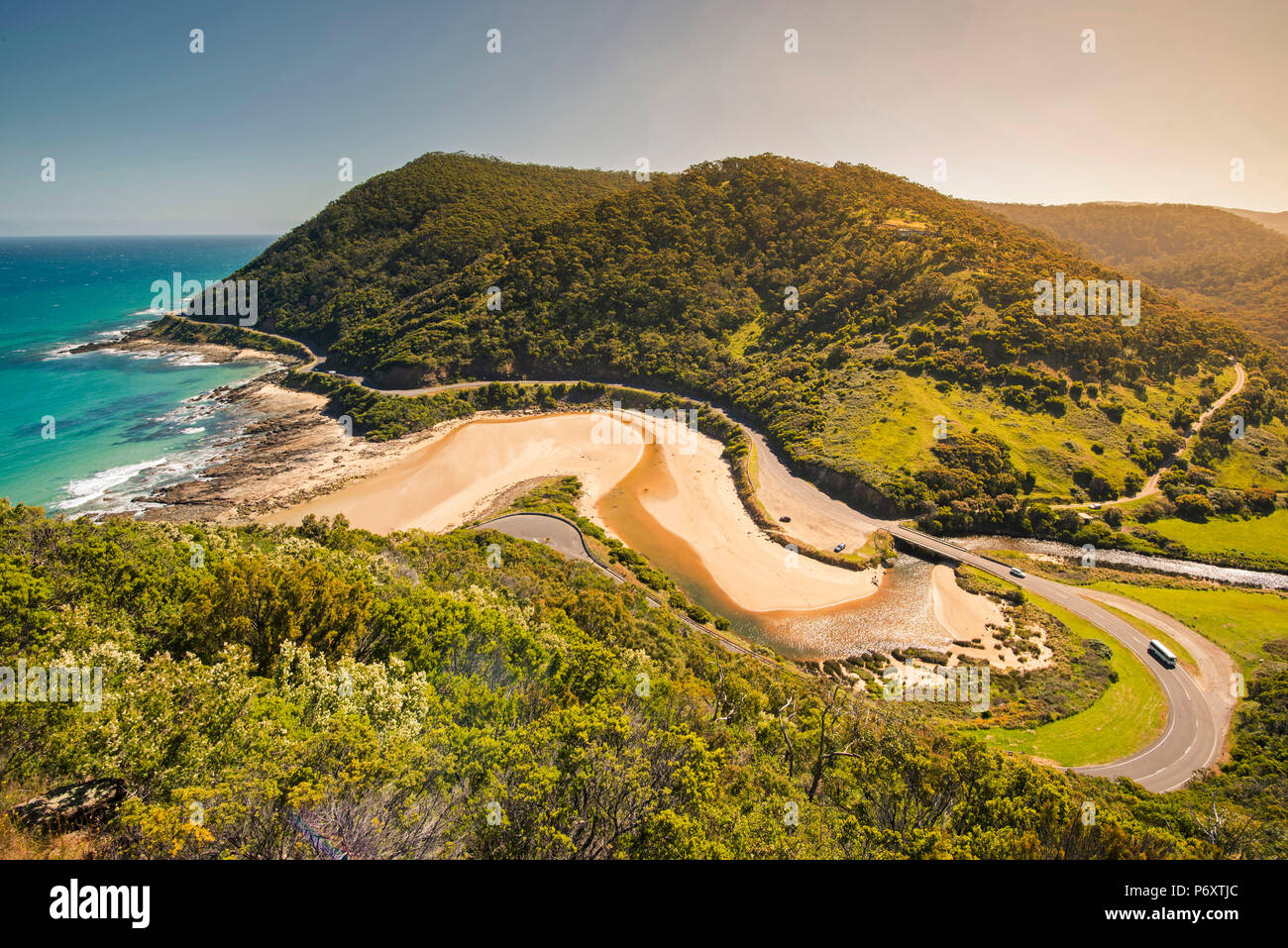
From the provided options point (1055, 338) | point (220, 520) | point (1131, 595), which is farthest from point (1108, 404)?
point (220, 520)

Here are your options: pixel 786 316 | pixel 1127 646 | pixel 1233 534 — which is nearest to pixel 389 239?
pixel 786 316

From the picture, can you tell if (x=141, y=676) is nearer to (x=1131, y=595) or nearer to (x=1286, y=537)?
(x=1131, y=595)

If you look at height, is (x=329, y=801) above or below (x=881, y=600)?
above

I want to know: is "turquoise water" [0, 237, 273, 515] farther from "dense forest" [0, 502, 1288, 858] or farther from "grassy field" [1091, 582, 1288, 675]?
"grassy field" [1091, 582, 1288, 675]

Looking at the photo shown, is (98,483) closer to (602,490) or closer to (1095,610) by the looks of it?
(602,490)

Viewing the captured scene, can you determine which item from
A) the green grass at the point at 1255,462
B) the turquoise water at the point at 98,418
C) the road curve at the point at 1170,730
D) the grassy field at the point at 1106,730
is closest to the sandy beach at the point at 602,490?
the grassy field at the point at 1106,730

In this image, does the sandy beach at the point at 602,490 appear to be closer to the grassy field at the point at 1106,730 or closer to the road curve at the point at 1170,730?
the grassy field at the point at 1106,730
